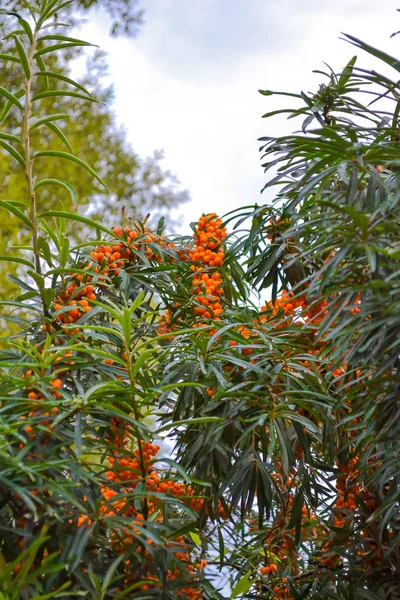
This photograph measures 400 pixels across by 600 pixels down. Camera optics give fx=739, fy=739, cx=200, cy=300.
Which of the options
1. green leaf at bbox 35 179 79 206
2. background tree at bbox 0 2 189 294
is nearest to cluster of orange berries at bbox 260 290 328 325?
green leaf at bbox 35 179 79 206

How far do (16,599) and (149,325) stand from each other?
51 cm

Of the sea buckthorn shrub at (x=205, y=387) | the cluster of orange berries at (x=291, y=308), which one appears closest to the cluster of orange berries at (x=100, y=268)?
the sea buckthorn shrub at (x=205, y=387)

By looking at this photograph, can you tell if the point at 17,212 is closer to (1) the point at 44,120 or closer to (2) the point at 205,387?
(1) the point at 44,120

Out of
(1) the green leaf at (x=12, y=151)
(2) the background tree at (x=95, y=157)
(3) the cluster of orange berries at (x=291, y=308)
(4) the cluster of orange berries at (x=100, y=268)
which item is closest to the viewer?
(1) the green leaf at (x=12, y=151)

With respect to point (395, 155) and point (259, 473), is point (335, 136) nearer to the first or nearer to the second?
point (395, 155)

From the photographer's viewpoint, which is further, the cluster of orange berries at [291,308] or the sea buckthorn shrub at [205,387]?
the cluster of orange berries at [291,308]

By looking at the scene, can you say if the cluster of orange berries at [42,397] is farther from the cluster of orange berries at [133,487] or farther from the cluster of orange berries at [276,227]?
the cluster of orange berries at [276,227]

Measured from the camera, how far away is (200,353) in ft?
3.28

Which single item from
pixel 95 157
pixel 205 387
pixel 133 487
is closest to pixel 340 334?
pixel 205 387

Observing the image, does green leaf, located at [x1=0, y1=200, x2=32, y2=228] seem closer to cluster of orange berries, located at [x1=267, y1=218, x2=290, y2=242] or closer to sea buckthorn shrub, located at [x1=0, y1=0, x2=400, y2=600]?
sea buckthorn shrub, located at [x1=0, y1=0, x2=400, y2=600]

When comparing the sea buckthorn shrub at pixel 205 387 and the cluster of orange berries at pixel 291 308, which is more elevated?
the cluster of orange berries at pixel 291 308


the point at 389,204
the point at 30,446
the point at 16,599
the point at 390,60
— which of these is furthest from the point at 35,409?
the point at 390,60

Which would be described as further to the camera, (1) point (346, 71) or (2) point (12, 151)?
(1) point (346, 71)

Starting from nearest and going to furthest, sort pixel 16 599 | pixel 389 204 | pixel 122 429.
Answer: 1. pixel 16 599
2. pixel 389 204
3. pixel 122 429
